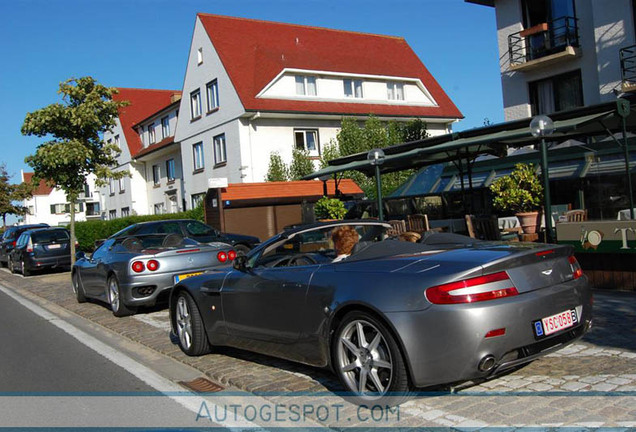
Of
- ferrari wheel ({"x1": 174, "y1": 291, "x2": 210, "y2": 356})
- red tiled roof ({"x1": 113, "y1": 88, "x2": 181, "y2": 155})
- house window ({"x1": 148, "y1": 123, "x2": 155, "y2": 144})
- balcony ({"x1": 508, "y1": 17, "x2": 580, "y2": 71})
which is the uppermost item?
red tiled roof ({"x1": 113, "y1": 88, "x2": 181, "y2": 155})

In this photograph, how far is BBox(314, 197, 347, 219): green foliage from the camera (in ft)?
57.7

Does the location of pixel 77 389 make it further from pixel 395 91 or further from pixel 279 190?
pixel 395 91

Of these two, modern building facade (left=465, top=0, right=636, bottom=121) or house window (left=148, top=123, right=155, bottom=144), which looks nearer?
modern building facade (left=465, top=0, right=636, bottom=121)

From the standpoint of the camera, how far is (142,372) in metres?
6.13

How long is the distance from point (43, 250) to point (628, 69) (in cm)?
1905

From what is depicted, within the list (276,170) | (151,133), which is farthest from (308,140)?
(151,133)

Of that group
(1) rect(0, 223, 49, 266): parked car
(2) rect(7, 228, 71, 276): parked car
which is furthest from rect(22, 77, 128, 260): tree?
(1) rect(0, 223, 49, 266): parked car

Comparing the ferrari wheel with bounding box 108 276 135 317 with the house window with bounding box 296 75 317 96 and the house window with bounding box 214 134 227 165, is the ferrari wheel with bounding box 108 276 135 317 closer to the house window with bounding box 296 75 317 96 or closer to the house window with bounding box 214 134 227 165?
the house window with bounding box 214 134 227 165

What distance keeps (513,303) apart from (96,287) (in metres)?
8.54

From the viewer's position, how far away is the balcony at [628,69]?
55.2 ft

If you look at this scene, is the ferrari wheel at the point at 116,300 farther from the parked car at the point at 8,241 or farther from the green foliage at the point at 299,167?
the green foliage at the point at 299,167

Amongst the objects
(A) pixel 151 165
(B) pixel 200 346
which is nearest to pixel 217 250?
(B) pixel 200 346

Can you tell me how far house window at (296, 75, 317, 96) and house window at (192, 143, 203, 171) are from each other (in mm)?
6338

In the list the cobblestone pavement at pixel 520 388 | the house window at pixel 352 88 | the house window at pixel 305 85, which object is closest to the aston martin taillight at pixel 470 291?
the cobblestone pavement at pixel 520 388
